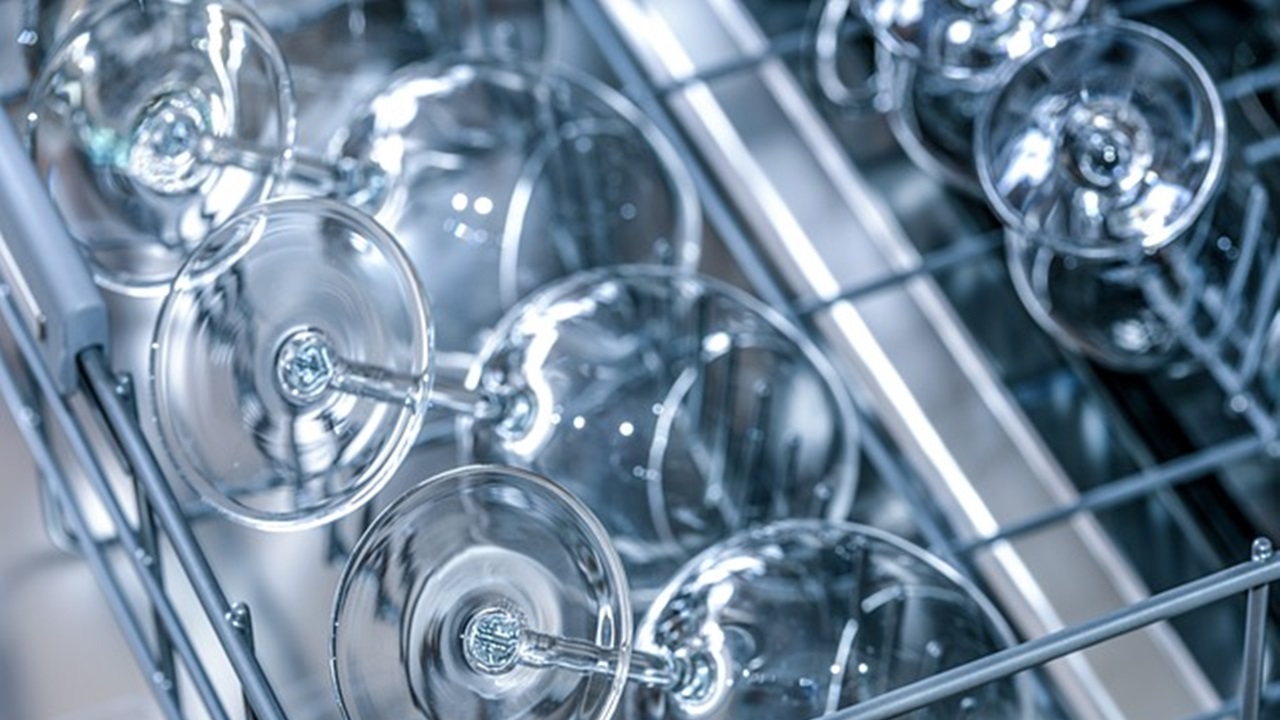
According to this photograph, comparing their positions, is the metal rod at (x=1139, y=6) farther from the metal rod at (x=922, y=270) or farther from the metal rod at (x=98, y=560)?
the metal rod at (x=98, y=560)

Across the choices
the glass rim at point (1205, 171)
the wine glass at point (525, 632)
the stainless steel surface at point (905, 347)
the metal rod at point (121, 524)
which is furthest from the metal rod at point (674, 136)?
the metal rod at point (121, 524)

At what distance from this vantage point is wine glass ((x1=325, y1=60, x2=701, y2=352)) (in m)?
1.01

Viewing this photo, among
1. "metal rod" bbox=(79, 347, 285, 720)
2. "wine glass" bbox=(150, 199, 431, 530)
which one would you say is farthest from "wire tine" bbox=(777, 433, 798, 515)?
"metal rod" bbox=(79, 347, 285, 720)

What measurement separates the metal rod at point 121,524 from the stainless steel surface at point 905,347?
39cm

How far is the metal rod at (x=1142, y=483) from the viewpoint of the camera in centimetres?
102

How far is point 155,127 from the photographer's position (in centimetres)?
93

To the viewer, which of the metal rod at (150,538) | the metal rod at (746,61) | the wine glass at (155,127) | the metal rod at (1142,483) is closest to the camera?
the metal rod at (150,538)

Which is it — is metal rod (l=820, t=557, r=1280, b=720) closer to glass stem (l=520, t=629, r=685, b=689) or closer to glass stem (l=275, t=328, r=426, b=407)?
glass stem (l=520, t=629, r=685, b=689)

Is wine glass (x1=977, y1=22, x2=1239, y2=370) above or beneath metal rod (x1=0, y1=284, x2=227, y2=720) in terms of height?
above

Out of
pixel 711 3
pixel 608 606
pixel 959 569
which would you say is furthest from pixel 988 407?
pixel 608 606

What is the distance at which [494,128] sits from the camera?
3.42 ft

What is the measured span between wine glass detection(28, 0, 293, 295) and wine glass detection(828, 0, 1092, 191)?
0.26m

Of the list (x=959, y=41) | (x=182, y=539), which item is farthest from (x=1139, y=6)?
(x=182, y=539)

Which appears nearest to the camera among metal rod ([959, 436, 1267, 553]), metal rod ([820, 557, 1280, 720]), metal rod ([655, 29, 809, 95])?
metal rod ([820, 557, 1280, 720])
